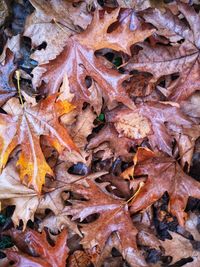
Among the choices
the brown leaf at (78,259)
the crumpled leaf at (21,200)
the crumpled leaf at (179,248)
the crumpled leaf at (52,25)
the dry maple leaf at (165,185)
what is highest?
the crumpled leaf at (52,25)

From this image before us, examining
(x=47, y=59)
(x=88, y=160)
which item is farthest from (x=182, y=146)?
(x=47, y=59)

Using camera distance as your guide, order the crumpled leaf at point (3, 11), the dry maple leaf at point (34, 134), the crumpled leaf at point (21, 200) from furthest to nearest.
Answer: the crumpled leaf at point (3, 11) < the crumpled leaf at point (21, 200) < the dry maple leaf at point (34, 134)

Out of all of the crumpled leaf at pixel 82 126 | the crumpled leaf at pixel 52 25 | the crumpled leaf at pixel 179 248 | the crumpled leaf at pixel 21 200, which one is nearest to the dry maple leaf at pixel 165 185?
the crumpled leaf at pixel 179 248

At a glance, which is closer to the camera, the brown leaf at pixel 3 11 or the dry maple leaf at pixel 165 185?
the dry maple leaf at pixel 165 185

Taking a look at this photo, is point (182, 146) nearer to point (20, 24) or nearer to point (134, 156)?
point (134, 156)

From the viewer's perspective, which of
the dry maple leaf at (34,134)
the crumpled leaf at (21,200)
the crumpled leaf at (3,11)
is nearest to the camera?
the dry maple leaf at (34,134)

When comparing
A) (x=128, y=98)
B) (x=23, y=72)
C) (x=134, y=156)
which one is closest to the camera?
(x=128, y=98)

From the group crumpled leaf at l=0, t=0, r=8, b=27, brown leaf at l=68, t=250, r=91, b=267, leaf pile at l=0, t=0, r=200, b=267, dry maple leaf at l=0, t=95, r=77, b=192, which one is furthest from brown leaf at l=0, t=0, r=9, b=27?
brown leaf at l=68, t=250, r=91, b=267

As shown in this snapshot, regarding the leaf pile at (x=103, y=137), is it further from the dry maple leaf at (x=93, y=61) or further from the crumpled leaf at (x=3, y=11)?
the crumpled leaf at (x=3, y=11)
